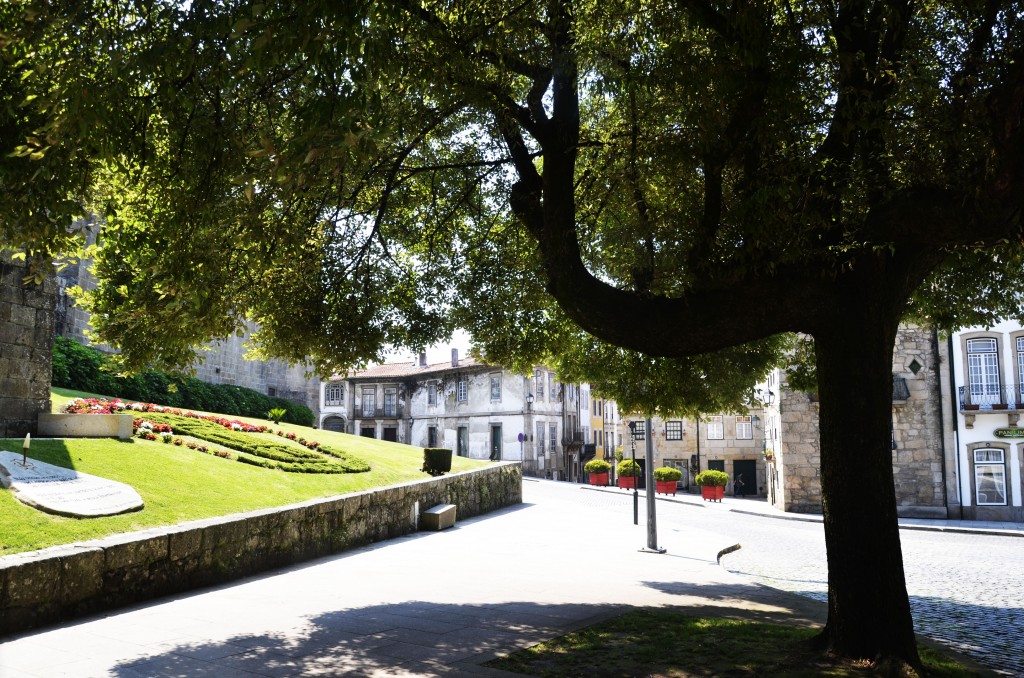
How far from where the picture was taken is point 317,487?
54.1ft

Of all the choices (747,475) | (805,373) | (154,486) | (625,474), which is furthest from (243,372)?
(805,373)

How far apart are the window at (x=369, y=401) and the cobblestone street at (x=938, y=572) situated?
39.9 metres

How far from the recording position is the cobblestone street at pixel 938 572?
8.92 m

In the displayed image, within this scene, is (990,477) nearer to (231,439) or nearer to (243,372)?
(231,439)

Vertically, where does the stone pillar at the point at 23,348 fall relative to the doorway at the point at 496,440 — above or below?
above

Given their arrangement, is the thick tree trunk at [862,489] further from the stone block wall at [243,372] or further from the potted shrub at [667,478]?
the potted shrub at [667,478]

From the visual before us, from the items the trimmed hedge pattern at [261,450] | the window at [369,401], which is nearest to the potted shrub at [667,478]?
the trimmed hedge pattern at [261,450]

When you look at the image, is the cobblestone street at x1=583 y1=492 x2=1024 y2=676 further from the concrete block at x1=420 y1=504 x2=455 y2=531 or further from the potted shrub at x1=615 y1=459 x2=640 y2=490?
the potted shrub at x1=615 y1=459 x2=640 y2=490

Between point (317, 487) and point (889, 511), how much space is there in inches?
484

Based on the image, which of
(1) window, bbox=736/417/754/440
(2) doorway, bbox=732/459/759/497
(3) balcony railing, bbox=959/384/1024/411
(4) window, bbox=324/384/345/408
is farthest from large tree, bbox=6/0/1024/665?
(4) window, bbox=324/384/345/408

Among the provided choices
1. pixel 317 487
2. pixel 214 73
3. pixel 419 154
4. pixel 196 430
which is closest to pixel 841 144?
pixel 214 73

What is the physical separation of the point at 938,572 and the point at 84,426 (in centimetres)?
1607

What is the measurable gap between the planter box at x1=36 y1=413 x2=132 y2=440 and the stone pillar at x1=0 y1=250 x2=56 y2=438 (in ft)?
0.69

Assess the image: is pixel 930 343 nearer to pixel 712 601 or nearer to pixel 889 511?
pixel 712 601
